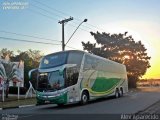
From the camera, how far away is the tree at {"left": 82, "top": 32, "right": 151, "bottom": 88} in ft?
233

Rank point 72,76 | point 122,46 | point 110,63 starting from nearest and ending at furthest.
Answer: point 72,76, point 110,63, point 122,46

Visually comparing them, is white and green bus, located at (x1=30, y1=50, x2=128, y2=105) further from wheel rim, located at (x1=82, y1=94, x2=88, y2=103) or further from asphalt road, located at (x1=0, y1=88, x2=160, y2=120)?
asphalt road, located at (x1=0, y1=88, x2=160, y2=120)

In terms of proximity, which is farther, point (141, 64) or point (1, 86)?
point (141, 64)

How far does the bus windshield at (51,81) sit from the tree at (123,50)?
45344mm

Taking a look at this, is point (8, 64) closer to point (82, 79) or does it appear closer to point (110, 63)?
point (110, 63)

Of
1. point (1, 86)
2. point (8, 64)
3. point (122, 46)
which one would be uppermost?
point (122, 46)

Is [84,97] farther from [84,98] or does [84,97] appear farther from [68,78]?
[68,78]

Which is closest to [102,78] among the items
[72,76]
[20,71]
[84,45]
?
[72,76]

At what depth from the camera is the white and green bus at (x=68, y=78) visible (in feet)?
80.3

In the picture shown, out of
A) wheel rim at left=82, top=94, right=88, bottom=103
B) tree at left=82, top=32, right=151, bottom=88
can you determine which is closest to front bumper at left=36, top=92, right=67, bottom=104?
wheel rim at left=82, top=94, right=88, bottom=103

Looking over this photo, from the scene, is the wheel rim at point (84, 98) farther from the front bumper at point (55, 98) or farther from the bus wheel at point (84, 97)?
the front bumper at point (55, 98)

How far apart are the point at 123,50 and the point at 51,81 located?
49.4m

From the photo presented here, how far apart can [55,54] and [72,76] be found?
2.01m

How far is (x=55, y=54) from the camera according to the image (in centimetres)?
2570
